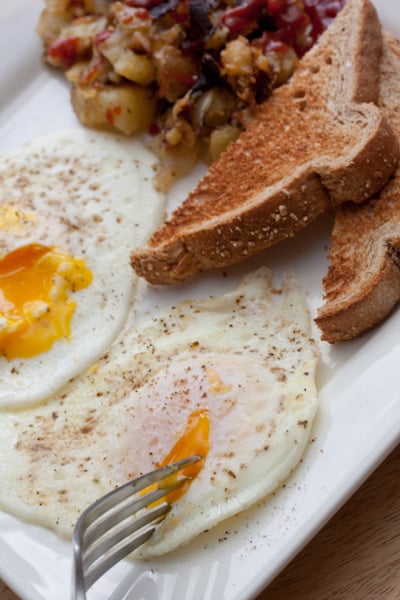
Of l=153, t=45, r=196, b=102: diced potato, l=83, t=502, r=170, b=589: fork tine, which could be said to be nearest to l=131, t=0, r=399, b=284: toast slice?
l=153, t=45, r=196, b=102: diced potato

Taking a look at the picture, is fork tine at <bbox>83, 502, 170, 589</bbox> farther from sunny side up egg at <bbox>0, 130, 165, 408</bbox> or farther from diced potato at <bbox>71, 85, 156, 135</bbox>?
diced potato at <bbox>71, 85, 156, 135</bbox>

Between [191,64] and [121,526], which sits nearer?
[121,526]

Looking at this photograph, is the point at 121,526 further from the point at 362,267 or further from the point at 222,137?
the point at 222,137

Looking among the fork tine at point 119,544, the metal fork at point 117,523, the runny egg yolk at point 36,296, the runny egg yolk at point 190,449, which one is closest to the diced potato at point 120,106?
the runny egg yolk at point 36,296

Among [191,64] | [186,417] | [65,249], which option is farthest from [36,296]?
[191,64]

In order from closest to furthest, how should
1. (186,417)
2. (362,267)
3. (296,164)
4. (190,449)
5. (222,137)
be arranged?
(190,449), (186,417), (362,267), (296,164), (222,137)

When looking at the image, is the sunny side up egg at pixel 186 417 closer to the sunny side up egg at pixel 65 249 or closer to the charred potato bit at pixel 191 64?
the sunny side up egg at pixel 65 249

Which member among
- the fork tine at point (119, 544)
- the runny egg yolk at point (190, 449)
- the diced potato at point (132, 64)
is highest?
the diced potato at point (132, 64)
